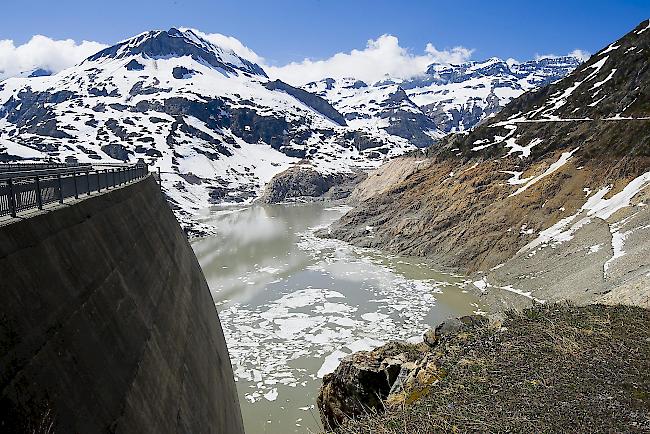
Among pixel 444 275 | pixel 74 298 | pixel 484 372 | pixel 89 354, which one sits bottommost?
pixel 444 275

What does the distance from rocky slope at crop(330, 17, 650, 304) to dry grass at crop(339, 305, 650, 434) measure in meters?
6.58

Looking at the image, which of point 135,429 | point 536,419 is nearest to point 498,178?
point 536,419

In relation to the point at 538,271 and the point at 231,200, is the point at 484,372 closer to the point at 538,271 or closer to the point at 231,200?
the point at 538,271

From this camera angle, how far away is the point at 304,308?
38.5 m

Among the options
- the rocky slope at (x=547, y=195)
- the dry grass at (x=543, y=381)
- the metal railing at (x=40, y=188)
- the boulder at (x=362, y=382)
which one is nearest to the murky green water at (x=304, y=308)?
the boulder at (x=362, y=382)

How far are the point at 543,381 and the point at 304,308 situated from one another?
2935 cm

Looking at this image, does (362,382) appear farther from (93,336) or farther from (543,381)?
(93,336)

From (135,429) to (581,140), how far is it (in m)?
60.9

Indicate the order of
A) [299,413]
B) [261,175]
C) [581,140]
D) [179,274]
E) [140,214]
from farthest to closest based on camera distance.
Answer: [261,175] < [581,140] < [299,413] < [179,274] < [140,214]

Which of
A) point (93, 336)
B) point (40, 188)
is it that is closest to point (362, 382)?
point (93, 336)

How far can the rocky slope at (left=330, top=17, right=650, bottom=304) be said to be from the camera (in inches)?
1394

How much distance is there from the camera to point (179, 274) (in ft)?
57.4

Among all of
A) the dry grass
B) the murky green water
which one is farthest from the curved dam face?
the murky green water

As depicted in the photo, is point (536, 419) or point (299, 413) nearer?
point (536, 419)
